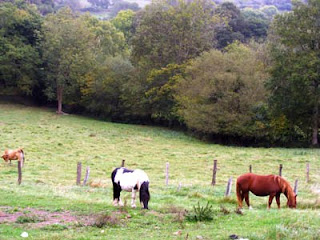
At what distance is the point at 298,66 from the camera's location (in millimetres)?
36438

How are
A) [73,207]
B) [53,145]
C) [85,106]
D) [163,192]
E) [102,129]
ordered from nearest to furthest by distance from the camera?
[73,207] < [163,192] < [53,145] < [102,129] < [85,106]

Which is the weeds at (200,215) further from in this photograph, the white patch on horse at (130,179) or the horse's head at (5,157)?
the horse's head at (5,157)

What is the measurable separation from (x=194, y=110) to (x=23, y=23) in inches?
1197

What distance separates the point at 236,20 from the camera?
72.7 metres

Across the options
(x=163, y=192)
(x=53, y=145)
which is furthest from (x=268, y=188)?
(x=53, y=145)

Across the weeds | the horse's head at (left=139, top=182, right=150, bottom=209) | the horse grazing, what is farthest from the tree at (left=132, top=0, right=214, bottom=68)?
the weeds

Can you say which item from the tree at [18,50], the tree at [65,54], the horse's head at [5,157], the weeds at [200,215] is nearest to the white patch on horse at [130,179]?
the weeds at [200,215]

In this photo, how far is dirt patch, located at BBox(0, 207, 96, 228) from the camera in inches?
426

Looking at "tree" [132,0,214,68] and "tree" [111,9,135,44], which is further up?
"tree" [111,9,135,44]

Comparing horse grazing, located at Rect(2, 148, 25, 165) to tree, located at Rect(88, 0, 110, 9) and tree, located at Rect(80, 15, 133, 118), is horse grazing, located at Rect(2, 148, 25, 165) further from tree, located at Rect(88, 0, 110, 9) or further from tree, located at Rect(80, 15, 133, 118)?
tree, located at Rect(88, 0, 110, 9)

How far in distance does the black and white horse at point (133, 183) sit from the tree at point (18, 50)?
4630 centimetres

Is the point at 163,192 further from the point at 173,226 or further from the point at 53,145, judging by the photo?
the point at 53,145

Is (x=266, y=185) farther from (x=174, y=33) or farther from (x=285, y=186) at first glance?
(x=174, y=33)

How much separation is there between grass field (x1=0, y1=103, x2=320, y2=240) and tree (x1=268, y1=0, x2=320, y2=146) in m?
5.69
